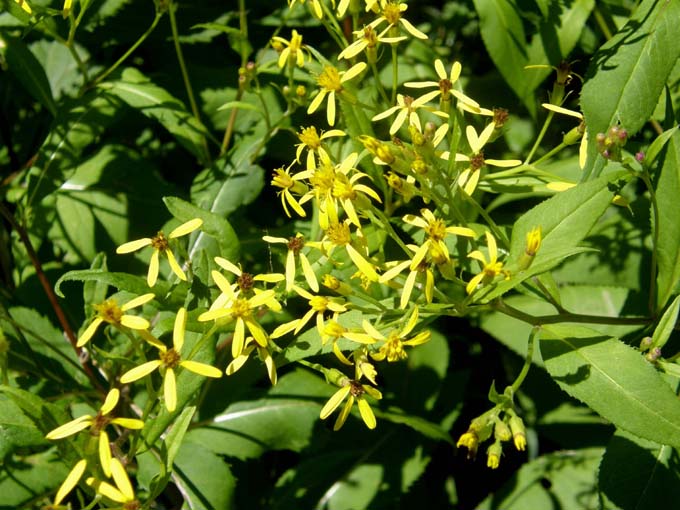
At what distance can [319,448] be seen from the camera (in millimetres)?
2543

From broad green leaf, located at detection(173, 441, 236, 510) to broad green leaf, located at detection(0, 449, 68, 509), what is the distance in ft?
1.22

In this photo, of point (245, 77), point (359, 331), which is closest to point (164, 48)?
point (245, 77)

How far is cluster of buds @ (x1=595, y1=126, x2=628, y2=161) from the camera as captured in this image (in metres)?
1.76

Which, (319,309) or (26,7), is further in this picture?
(26,7)

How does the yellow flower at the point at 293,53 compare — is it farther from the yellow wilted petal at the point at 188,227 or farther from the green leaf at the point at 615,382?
the green leaf at the point at 615,382

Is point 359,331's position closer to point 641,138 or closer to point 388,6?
point 388,6

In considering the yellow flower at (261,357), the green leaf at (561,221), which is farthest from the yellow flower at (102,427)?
the green leaf at (561,221)

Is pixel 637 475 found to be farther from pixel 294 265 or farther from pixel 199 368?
pixel 199 368

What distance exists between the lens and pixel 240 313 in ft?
6.02

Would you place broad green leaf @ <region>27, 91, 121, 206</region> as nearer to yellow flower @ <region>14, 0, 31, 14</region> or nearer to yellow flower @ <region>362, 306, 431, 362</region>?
yellow flower @ <region>14, 0, 31, 14</region>

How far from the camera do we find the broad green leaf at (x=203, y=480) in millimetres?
2266

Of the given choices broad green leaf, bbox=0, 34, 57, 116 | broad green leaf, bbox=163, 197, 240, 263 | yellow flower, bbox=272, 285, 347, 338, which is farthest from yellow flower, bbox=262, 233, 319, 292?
broad green leaf, bbox=0, 34, 57, 116

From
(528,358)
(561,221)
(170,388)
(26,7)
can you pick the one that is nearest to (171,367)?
(170,388)

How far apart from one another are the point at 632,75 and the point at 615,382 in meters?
0.85
